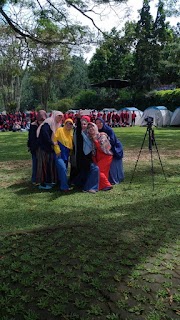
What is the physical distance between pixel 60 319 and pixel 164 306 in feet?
2.67

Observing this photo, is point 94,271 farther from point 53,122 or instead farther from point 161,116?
point 161,116

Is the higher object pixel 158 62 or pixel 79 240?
pixel 158 62

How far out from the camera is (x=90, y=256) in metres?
3.66

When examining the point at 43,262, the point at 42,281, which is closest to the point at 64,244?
the point at 43,262

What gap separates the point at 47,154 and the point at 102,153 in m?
1.04

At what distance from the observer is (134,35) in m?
14.2

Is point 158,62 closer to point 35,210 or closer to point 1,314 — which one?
point 35,210

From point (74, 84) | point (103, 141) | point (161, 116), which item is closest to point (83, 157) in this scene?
point (103, 141)

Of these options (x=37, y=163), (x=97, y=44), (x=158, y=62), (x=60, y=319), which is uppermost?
(x=158, y=62)

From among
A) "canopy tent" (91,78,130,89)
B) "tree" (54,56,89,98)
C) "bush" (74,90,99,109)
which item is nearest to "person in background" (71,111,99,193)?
"canopy tent" (91,78,130,89)

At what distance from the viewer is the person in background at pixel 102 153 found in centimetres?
675

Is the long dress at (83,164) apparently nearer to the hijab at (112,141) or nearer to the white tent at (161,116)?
the hijab at (112,141)

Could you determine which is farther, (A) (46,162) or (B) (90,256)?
(A) (46,162)

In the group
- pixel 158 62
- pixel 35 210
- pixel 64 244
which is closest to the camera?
pixel 64 244
